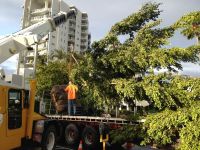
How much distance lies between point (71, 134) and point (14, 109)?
4.98 meters

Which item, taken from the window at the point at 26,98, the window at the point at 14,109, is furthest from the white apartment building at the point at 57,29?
the window at the point at 14,109

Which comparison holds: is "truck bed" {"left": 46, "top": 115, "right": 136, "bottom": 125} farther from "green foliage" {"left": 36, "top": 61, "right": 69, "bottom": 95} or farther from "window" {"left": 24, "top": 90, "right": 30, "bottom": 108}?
"green foliage" {"left": 36, "top": 61, "right": 69, "bottom": 95}

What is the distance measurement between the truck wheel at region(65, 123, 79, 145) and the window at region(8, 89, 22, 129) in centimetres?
429

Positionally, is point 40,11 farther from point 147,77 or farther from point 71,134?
point 147,77

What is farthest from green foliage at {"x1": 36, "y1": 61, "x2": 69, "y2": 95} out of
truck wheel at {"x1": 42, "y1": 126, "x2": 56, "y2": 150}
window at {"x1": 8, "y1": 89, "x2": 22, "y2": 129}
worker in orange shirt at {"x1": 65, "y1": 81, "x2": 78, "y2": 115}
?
window at {"x1": 8, "y1": 89, "x2": 22, "y2": 129}

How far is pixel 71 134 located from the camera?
50.3 ft

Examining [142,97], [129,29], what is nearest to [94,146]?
[142,97]

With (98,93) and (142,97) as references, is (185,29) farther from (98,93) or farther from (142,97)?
(98,93)

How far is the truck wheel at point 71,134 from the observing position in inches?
591

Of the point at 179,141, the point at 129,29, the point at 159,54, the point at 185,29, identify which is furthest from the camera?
the point at 129,29

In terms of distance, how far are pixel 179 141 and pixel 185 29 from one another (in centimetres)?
460

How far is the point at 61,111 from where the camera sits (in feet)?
55.2

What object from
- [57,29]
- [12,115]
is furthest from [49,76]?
[57,29]

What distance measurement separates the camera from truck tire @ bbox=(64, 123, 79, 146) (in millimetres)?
15023
